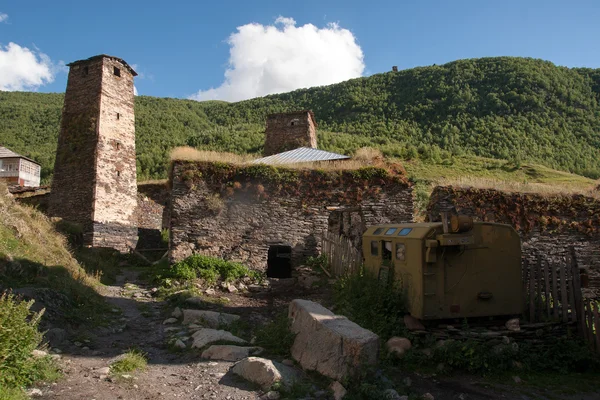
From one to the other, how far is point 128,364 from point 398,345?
3.55m

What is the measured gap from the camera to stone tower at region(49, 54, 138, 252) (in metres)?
18.2

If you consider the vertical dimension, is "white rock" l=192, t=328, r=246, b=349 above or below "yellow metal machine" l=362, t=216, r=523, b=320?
below

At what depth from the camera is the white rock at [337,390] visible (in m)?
4.31

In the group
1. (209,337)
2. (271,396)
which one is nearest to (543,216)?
(209,337)

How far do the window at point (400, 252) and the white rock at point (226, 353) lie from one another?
2635 millimetres

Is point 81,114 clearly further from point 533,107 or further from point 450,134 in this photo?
point 533,107

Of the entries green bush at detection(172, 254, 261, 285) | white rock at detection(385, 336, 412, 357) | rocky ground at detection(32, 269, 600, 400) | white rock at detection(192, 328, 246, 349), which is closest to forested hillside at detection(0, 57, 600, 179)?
green bush at detection(172, 254, 261, 285)

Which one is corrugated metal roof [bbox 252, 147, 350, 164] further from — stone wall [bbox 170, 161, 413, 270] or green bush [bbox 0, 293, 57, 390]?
green bush [bbox 0, 293, 57, 390]

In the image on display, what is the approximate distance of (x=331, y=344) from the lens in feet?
16.0

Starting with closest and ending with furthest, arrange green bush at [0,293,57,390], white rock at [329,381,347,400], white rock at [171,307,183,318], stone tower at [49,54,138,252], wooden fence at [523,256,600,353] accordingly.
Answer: green bush at [0,293,57,390]
white rock at [329,381,347,400]
wooden fence at [523,256,600,353]
white rock at [171,307,183,318]
stone tower at [49,54,138,252]

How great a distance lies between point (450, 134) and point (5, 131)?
58308 mm

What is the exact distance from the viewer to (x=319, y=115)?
→ 6562 cm

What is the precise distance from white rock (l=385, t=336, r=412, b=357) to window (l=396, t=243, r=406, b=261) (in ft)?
4.09

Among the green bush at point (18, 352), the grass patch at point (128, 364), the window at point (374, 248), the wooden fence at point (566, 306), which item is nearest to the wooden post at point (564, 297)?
the wooden fence at point (566, 306)
